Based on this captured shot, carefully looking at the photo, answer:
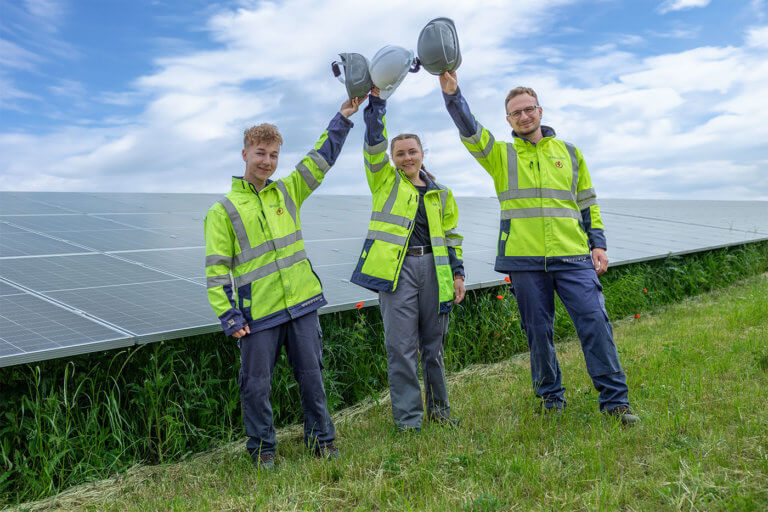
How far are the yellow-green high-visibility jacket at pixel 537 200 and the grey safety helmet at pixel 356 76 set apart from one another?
54cm

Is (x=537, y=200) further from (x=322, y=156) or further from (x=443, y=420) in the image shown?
(x=443, y=420)

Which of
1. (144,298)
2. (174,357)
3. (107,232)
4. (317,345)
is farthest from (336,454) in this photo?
(107,232)

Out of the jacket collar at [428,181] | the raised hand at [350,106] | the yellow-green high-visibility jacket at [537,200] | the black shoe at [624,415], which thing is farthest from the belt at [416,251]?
the black shoe at [624,415]

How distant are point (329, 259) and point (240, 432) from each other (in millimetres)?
2487

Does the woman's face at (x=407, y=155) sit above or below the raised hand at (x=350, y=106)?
below

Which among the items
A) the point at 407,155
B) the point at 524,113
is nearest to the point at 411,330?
the point at 407,155

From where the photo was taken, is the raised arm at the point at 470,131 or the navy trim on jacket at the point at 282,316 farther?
the raised arm at the point at 470,131

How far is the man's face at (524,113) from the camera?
4047mm

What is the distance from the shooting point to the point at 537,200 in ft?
13.4

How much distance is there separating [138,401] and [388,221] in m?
1.98

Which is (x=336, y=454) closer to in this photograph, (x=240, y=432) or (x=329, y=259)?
(x=240, y=432)

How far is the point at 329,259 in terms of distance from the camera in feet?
21.4

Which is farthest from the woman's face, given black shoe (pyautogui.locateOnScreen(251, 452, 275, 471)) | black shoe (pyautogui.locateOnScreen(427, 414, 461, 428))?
black shoe (pyautogui.locateOnScreen(251, 452, 275, 471))

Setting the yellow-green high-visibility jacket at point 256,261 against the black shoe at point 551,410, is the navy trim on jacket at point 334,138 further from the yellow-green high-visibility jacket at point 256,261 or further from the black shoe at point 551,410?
the black shoe at point 551,410
